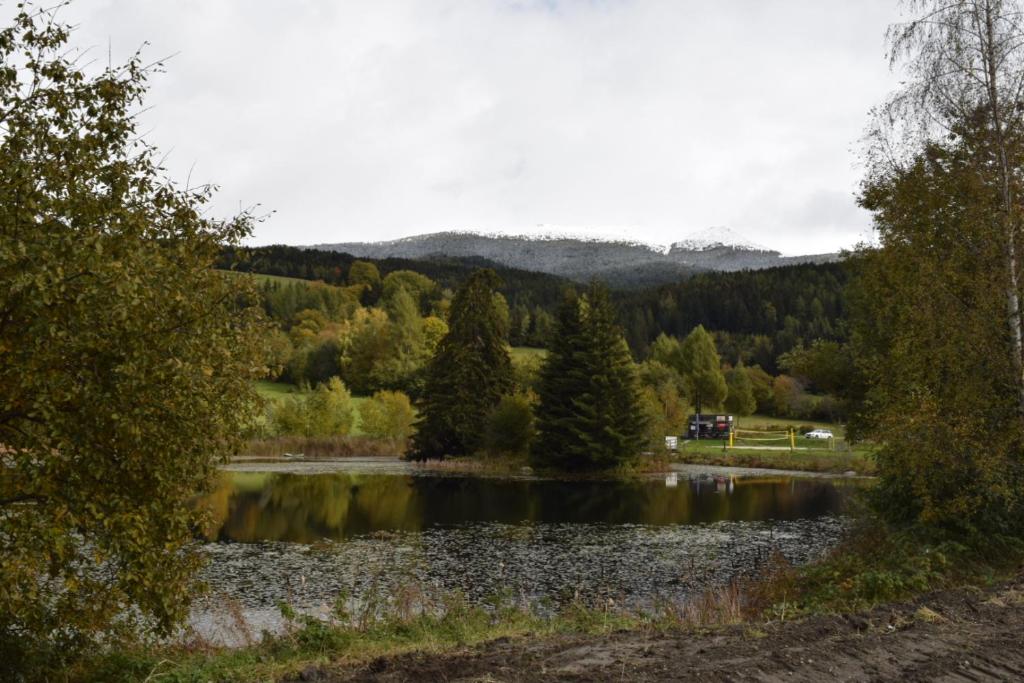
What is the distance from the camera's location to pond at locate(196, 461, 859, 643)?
19.1 m

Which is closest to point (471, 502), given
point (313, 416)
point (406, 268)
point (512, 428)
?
point (512, 428)

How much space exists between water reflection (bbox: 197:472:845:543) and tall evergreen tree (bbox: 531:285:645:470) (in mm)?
4144

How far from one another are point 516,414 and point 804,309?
296 ft

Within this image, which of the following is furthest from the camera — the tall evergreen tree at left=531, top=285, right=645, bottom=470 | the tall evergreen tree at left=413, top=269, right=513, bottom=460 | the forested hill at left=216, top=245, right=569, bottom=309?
the forested hill at left=216, top=245, right=569, bottom=309

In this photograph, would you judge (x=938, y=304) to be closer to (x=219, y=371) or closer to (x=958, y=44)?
(x=958, y=44)

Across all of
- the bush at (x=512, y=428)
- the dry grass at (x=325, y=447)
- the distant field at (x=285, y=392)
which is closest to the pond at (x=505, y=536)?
the bush at (x=512, y=428)

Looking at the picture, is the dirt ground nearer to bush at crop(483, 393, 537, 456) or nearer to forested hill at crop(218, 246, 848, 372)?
bush at crop(483, 393, 537, 456)

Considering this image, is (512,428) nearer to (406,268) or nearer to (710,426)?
(710,426)

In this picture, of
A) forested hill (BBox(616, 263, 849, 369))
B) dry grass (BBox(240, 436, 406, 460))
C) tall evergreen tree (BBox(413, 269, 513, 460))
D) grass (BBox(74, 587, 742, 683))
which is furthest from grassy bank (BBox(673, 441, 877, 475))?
forested hill (BBox(616, 263, 849, 369))

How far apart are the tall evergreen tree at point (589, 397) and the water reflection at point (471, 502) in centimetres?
414

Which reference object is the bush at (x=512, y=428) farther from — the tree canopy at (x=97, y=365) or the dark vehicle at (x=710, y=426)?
the tree canopy at (x=97, y=365)

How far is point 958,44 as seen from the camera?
16.8 m

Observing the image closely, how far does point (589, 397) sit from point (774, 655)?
42988mm

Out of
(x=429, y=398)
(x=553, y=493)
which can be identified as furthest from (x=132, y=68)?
(x=429, y=398)
